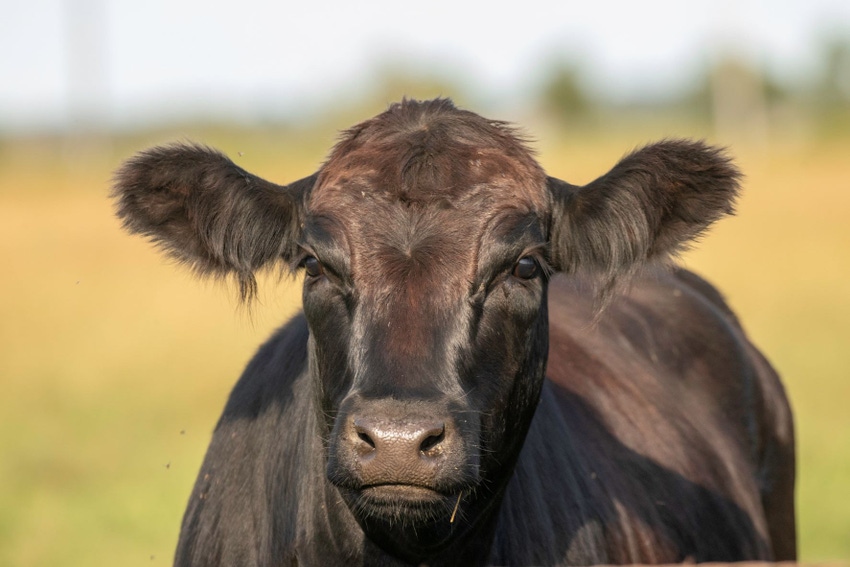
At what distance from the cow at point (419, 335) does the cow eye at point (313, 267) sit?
1 cm

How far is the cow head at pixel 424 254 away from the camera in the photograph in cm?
363

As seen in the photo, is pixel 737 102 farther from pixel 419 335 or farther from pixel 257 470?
pixel 419 335

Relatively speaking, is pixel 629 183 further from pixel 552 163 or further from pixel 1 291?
pixel 552 163

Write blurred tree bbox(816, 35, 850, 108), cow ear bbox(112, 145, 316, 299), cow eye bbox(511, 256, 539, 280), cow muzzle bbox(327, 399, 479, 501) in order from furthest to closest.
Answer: blurred tree bbox(816, 35, 850, 108), cow ear bbox(112, 145, 316, 299), cow eye bbox(511, 256, 539, 280), cow muzzle bbox(327, 399, 479, 501)

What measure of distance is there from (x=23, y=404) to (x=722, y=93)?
46023 millimetres

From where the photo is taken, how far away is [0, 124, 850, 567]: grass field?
9586mm

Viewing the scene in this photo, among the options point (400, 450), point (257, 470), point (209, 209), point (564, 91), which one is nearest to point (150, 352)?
point (257, 470)

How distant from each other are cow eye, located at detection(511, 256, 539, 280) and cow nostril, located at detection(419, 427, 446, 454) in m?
0.78

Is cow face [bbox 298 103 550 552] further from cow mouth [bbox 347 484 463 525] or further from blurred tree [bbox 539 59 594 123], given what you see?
Result: blurred tree [bbox 539 59 594 123]

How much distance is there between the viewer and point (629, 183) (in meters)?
4.41

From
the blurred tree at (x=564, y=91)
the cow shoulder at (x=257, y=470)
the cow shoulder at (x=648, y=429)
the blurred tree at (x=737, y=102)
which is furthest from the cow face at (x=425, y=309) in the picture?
the blurred tree at (x=564, y=91)

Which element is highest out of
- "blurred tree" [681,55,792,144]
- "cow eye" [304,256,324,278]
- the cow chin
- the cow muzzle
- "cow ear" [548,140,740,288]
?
"cow ear" [548,140,740,288]

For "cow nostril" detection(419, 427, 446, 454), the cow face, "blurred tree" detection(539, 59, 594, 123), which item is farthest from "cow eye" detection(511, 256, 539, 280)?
"blurred tree" detection(539, 59, 594, 123)

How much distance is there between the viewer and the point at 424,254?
390 centimetres
